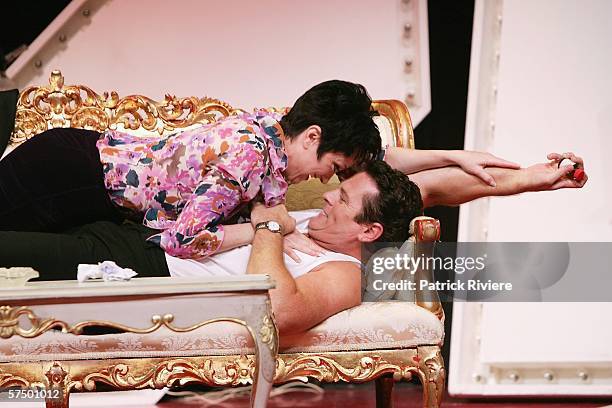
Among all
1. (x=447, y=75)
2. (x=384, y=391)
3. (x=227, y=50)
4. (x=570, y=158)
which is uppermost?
(x=227, y=50)

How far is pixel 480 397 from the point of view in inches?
138

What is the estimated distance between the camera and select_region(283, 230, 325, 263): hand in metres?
2.42

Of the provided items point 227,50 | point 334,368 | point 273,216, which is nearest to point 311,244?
point 273,216

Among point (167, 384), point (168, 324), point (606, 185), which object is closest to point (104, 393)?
point (167, 384)

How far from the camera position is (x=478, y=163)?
2721 millimetres

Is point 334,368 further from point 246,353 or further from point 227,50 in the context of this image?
point 227,50

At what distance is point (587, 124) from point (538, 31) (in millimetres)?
439

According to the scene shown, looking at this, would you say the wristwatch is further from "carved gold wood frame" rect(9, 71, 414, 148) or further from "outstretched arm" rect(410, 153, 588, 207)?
"carved gold wood frame" rect(9, 71, 414, 148)

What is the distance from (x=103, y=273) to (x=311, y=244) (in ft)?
2.28

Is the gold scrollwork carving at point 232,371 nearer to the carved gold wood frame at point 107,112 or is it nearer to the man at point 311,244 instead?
the man at point 311,244

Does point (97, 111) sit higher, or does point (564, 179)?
point (97, 111)

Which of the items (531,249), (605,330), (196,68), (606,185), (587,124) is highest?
(196,68)

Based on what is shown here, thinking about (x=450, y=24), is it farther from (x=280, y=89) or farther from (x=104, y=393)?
(x=104, y=393)

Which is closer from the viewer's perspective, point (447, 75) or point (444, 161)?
point (444, 161)
